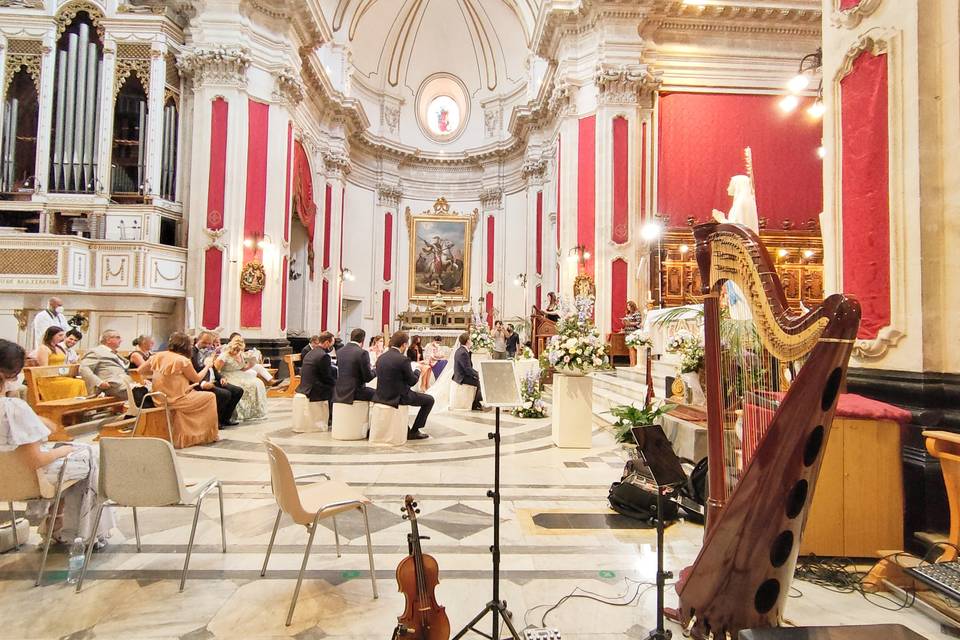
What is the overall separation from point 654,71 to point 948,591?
42.1 feet

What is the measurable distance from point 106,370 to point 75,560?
188 inches

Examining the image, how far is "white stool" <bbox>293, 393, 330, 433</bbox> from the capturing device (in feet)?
22.5

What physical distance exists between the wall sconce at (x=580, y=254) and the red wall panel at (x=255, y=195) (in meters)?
7.50

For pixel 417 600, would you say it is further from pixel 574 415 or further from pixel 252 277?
pixel 252 277

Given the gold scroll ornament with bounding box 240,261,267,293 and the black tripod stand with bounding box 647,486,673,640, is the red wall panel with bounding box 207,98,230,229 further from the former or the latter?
the black tripod stand with bounding box 647,486,673,640

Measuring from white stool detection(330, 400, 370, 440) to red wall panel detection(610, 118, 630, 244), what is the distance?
8049mm

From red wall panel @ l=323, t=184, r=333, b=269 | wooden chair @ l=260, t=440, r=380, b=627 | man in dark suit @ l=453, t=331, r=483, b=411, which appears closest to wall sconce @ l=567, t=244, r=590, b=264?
man in dark suit @ l=453, t=331, r=483, b=411

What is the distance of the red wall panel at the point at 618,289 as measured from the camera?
11906 mm

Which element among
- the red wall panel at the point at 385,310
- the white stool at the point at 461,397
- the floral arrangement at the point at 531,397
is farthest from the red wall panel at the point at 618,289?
the red wall panel at the point at 385,310

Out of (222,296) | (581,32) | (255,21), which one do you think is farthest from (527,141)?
(222,296)

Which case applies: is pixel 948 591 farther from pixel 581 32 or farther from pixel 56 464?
pixel 581 32

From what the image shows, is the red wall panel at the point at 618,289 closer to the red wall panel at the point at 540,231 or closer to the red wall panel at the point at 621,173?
the red wall panel at the point at 621,173

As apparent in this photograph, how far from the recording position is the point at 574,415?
627 centimetres

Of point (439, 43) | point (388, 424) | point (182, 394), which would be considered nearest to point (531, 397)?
point (388, 424)
